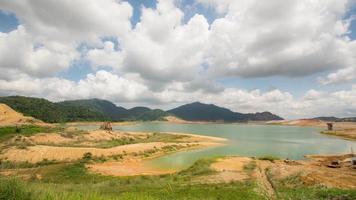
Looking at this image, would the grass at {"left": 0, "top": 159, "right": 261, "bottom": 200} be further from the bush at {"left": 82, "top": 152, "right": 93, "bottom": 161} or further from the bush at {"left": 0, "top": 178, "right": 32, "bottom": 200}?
the bush at {"left": 82, "top": 152, "right": 93, "bottom": 161}

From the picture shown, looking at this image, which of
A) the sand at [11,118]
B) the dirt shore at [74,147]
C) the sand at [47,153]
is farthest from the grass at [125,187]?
the sand at [11,118]

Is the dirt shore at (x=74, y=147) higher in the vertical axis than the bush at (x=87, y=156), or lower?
higher

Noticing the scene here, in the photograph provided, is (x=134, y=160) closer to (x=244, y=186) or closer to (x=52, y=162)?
(x=52, y=162)

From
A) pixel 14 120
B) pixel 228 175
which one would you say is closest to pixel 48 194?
pixel 228 175

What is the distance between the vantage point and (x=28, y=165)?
51.6 meters

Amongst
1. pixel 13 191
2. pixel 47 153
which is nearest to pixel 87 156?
pixel 47 153

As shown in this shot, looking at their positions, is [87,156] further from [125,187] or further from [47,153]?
[125,187]

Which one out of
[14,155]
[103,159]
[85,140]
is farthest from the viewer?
[85,140]

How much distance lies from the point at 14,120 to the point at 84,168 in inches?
4402

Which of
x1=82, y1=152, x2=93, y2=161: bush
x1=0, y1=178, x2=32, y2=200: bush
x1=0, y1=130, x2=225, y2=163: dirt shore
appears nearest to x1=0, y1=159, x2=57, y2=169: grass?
x1=0, y1=130, x2=225, y2=163: dirt shore

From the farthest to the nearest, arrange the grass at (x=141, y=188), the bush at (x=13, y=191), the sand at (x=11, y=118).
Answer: the sand at (x=11, y=118)
the grass at (x=141, y=188)
the bush at (x=13, y=191)

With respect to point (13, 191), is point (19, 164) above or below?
below

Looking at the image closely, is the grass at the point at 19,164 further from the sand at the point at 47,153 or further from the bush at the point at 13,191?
the bush at the point at 13,191

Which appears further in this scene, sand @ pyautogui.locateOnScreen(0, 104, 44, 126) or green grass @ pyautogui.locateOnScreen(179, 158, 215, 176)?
sand @ pyautogui.locateOnScreen(0, 104, 44, 126)
